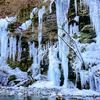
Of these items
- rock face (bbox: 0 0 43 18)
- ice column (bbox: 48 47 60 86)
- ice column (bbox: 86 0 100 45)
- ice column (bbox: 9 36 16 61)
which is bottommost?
ice column (bbox: 48 47 60 86)

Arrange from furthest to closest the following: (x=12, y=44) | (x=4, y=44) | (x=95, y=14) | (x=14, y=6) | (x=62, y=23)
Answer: (x=14, y=6), (x=4, y=44), (x=12, y=44), (x=62, y=23), (x=95, y=14)

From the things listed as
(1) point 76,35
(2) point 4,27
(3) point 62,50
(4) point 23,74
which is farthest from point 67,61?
(2) point 4,27

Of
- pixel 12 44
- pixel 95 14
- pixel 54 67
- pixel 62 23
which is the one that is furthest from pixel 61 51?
pixel 12 44

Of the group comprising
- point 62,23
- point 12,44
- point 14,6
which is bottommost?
point 12,44

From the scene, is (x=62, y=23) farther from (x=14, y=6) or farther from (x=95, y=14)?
(x=14, y=6)

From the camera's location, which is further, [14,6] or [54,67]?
[14,6]

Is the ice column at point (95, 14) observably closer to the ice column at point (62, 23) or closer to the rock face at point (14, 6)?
the ice column at point (62, 23)

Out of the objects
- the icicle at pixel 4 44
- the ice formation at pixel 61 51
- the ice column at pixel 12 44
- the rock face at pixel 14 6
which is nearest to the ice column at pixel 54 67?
the ice formation at pixel 61 51

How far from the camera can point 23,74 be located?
23.5 ft

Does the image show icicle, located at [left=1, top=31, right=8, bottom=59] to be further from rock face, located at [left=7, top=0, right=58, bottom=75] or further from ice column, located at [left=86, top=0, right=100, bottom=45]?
ice column, located at [left=86, top=0, right=100, bottom=45]

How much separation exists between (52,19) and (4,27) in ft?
9.66

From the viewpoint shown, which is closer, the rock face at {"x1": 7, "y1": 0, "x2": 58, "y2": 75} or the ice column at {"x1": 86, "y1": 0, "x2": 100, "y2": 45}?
the ice column at {"x1": 86, "y1": 0, "x2": 100, "y2": 45}

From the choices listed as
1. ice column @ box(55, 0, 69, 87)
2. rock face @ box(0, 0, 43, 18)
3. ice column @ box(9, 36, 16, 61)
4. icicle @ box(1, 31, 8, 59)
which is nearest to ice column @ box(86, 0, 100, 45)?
ice column @ box(55, 0, 69, 87)

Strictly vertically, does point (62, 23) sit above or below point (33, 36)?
above
